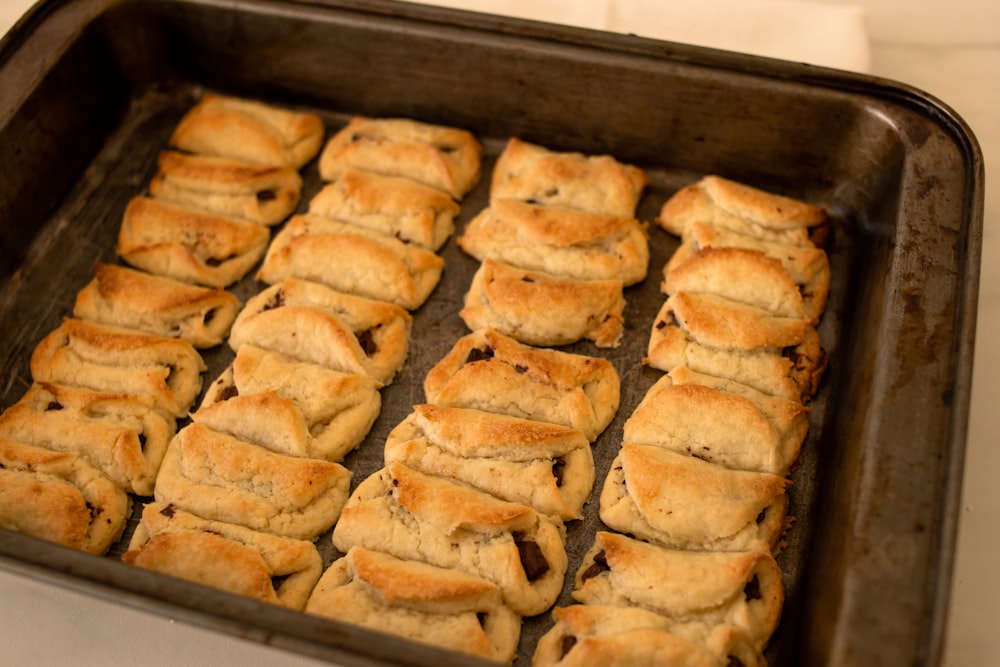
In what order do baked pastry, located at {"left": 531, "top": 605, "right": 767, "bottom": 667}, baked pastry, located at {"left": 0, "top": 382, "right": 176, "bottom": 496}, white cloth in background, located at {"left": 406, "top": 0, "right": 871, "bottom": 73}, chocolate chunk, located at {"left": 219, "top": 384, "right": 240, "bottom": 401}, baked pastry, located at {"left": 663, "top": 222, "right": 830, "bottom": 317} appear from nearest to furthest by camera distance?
baked pastry, located at {"left": 531, "top": 605, "right": 767, "bottom": 667}, baked pastry, located at {"left": 0, "top": 382, "right": 176, "bottom": 496}, chocolate chunk, located at {"left": 219, "top": 384, "right": 240, "bottom": 401}, baked pastry, located at {"left": 663, "top": 222, "right": 830, "bottom": 317}, white cloth in background, located at {"left": 406, "top": 0, "right": 871, "bottom": 73}

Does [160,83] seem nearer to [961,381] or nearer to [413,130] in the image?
[413,130]

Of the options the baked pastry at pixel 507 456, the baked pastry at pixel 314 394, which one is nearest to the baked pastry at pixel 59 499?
the baked pastry at pixel 314 394

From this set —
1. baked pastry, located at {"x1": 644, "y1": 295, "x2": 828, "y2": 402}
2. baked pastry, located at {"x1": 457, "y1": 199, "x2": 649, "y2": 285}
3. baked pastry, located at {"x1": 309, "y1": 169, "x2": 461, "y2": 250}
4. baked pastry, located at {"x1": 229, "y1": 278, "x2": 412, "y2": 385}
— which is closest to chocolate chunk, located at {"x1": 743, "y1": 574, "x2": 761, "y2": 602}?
baked pastry, located at {"x1": 644, "y1": 295, "x2": 828, "y2": 402}

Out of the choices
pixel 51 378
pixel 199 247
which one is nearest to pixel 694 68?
pixel 199 247

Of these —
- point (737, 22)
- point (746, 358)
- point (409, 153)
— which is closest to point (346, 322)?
point (409, 153)

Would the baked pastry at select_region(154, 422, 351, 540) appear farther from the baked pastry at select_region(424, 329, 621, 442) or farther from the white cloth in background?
the white cloth in background
